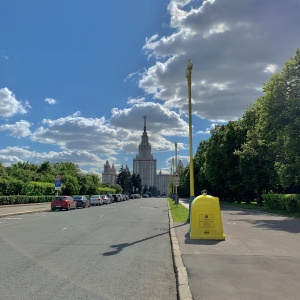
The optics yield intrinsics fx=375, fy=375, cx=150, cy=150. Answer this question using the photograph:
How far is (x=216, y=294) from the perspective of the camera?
5.83 metres

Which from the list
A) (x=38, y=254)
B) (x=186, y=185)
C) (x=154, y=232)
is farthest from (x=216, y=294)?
(x=186, y=185)

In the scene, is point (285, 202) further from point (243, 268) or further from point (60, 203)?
point (243, 268)

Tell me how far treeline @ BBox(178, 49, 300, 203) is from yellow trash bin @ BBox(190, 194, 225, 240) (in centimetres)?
1405

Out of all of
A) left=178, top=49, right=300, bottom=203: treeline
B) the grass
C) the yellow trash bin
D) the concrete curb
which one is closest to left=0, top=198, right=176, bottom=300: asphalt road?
the concrete curb

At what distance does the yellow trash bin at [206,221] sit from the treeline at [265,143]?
14.0m

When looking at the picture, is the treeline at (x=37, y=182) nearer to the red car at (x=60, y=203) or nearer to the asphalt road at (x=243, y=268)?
the red car at (x=60, y=203)

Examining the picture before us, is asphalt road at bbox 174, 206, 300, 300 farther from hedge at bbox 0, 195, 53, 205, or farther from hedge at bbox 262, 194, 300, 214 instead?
hedge at bbox 0, 195, 53, 205

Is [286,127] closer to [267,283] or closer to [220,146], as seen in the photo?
[267,283]

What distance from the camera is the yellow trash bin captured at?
12.1 m

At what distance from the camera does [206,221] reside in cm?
1217

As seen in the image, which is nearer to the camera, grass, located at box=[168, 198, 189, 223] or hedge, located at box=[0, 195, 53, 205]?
grass, located at box=[168, 198, 189, 223]

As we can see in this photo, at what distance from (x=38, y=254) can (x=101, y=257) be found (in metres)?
1.73

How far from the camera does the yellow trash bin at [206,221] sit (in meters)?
12.1

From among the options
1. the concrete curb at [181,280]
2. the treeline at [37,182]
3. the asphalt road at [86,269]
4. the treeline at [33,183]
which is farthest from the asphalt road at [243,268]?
the treeline at [33,183]
